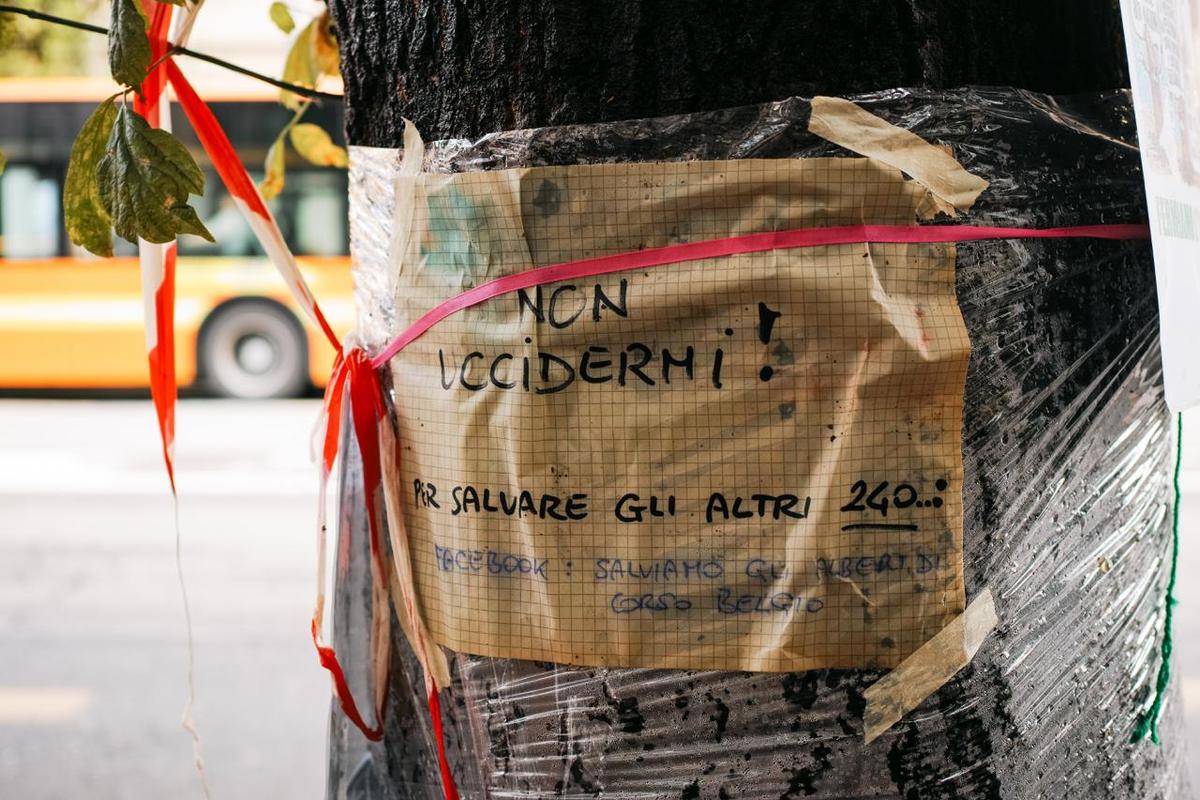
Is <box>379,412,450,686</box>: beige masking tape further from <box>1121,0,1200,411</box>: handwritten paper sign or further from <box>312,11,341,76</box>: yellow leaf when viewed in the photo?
<box>312,11,341,76</box>: yellow leaf

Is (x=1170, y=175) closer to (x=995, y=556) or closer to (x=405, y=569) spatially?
(x=995, y=556)

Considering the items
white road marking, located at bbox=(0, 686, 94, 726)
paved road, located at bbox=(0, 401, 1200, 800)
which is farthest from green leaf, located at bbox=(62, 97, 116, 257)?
white road marking, located at bbox=(0, 686, 94, 726)

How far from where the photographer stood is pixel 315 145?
6.38 feet

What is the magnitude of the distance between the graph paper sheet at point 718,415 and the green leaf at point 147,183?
248 mm

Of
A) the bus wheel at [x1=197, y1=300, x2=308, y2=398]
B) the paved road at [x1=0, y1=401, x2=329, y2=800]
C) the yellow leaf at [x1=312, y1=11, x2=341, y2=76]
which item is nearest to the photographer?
the yellow leaf at [x1=312, y1=11, x2=341, y2=76]

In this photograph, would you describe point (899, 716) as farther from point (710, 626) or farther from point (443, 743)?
point (443, 743)

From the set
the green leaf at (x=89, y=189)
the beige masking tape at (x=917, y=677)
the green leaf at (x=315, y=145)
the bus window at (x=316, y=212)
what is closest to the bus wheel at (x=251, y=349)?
the bus window at (x=316, y=212)

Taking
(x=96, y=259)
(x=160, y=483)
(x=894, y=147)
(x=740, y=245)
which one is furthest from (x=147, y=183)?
(x=96, y=259)

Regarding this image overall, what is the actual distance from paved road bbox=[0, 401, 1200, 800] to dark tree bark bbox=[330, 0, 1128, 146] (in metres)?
1.81

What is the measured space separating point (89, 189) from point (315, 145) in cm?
89

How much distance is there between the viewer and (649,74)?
2.92 ft

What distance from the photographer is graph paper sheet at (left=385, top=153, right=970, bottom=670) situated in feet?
2.81

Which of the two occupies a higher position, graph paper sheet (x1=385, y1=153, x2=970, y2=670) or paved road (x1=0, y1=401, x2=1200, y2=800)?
graph paper sheet (x1=385, y1=153, x2=970, y2=670)

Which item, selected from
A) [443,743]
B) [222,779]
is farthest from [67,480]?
[443,743]
